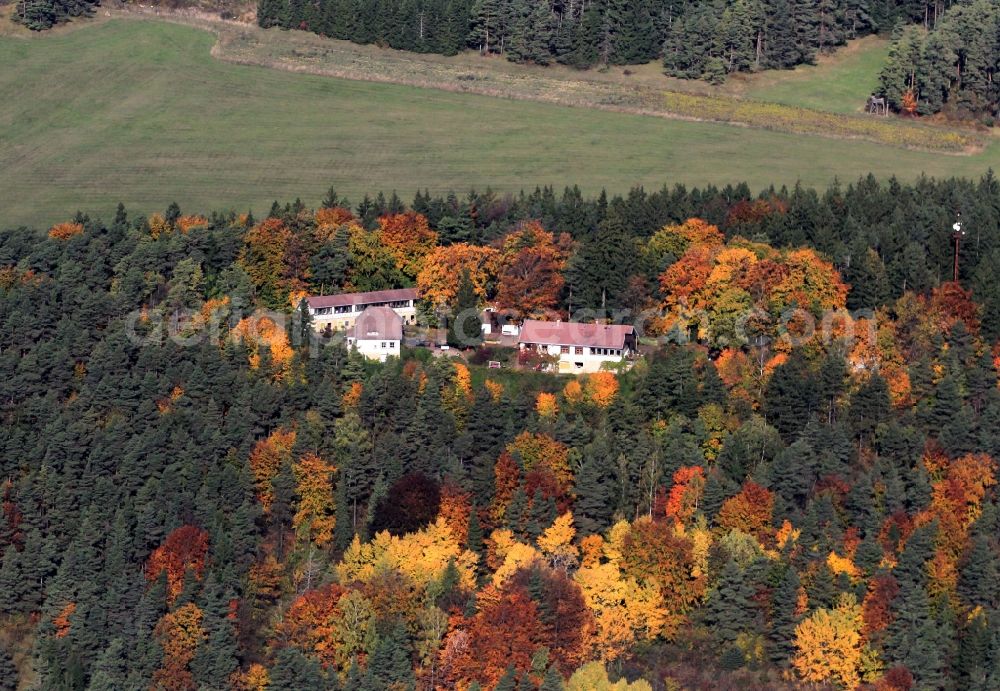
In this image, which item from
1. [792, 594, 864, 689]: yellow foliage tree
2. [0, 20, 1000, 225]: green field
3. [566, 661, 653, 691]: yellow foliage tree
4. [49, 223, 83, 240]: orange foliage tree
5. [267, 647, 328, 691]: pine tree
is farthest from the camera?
[0, 20, 1000, 225]: green field

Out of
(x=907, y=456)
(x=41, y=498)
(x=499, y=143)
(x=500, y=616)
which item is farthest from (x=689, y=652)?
(x=499, y=143)

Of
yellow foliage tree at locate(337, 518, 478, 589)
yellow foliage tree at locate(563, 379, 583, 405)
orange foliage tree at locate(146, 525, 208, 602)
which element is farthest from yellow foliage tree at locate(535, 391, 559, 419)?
orange foliage tree at locate(146, 525, 208, 602)

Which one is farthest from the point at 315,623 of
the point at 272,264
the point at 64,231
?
the point at 64,231

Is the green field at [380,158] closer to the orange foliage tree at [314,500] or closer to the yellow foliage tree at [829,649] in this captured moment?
the orange foliage tree at [314,500]

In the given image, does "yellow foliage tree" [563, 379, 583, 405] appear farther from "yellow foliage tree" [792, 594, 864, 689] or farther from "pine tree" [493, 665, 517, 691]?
"pine tree" [493, 665, 517, 691]

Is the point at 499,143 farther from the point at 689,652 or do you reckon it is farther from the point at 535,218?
the point at 689,652

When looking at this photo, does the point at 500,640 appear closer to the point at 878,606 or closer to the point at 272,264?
the point at 878,606
